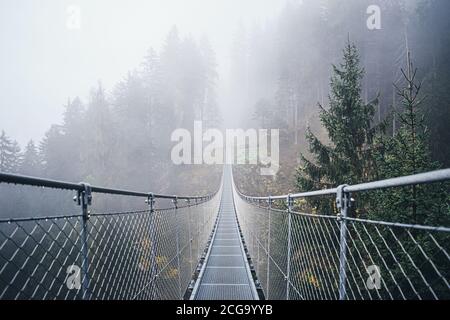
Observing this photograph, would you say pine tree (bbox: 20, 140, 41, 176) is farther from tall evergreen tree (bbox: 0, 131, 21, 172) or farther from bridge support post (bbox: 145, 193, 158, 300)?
bridge support post (bbox: 145, 193, 158, 300)

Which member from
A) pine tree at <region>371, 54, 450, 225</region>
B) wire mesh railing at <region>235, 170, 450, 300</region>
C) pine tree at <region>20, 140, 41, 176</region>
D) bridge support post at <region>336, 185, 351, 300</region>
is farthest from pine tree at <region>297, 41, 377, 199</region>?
pine tree at <region>20, 140, 41, 176</region>

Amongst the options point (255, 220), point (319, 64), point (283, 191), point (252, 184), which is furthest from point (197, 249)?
point (319, 64)

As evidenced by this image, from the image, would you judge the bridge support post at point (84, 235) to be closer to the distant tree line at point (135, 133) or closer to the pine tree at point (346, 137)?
the pine tree at point (346, 137)

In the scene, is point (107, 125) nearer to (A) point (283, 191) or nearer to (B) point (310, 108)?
(A) point (283, 191)

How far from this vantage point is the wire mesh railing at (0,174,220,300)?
1.22 metres

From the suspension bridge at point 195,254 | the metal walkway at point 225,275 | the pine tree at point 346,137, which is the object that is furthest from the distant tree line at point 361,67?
the suspension bridge at point 195,254

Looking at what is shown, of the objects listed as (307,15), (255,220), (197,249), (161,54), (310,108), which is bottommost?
(197,249)

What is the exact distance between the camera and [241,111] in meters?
57.1

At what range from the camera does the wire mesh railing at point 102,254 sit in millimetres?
1219

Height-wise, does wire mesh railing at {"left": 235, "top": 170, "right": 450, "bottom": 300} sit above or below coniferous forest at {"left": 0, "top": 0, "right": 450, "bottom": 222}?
below

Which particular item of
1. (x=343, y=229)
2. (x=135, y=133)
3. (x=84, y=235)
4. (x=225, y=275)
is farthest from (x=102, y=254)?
(x=135, y=133)

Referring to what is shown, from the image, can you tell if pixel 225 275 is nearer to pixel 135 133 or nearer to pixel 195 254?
pixel 195 254
